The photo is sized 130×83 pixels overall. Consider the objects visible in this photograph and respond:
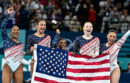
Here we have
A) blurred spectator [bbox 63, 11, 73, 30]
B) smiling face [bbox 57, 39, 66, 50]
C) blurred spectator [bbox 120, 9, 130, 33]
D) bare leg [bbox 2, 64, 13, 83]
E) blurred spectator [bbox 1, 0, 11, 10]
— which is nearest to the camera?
bare leg [bbox 2, 64, 13, 83]

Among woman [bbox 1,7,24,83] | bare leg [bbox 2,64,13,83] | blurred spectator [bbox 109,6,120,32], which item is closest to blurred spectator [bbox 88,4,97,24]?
blurred spectator [bbox 109,6,120,32]

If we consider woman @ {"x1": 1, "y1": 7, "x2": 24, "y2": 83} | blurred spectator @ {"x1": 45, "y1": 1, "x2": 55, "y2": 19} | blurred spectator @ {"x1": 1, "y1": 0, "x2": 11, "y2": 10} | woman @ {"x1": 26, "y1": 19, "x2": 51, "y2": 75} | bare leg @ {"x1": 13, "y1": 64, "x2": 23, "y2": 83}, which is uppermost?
blurred spectator @ {"x1": 1, "y1": 0, "x2": 11, "y2": 10}

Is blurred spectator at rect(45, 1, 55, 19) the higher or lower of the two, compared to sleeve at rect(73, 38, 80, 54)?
higher

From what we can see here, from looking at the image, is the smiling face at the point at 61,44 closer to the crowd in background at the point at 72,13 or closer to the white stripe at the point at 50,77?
the white stripe at the point at 50,77

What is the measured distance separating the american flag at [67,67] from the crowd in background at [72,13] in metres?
5.43

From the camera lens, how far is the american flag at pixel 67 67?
27.5ft

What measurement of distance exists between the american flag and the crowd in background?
543cm

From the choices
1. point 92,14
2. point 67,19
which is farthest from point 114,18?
point 67,19

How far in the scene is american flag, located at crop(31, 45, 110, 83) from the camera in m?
8.39

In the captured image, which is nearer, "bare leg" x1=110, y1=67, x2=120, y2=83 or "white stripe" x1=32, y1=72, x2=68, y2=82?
"white stripe" x1=32, y1=72, x2=68, y2=82

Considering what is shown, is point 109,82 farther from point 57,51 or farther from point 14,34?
point 14,34

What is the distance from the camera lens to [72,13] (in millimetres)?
15602

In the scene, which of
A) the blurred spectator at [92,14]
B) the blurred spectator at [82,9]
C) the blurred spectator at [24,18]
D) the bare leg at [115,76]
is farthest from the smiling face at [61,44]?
the blurred spectator at [92,14]

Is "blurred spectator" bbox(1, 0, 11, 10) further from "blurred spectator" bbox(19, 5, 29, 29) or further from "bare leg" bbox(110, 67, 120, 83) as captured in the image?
"bare leg" bbox(110, 67, 120, 83)
